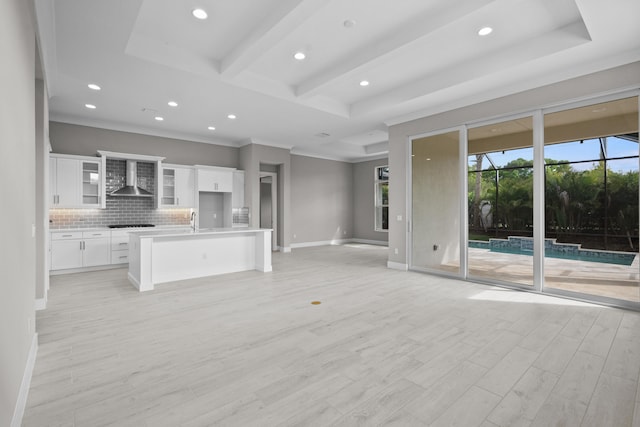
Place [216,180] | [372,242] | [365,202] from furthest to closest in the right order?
[365,202] < [372,242] < [216,180]

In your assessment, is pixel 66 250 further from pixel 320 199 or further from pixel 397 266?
pixel 320 199

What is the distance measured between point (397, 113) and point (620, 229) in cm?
359

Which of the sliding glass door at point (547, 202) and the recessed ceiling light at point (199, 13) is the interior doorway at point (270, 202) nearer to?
the sliding glass door at point (547, 202)

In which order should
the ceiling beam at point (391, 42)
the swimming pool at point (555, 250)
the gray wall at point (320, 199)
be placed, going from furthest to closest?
the gray wall at point (320, 199), the swimming pool at point (555, 250), the ceiling beam at point (391, 42)

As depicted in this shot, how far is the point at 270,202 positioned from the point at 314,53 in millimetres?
5590

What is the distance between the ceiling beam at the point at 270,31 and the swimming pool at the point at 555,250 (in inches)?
163

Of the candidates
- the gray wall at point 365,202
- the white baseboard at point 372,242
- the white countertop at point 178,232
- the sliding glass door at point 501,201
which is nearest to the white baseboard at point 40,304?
the white countertop at point 178,232

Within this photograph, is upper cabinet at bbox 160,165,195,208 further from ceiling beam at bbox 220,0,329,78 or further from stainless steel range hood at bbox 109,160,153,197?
ceiling beam at bbox 220,0,329,78

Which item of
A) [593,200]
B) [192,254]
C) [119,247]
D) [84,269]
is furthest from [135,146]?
[593,200]

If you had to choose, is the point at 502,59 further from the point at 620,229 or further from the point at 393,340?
the point at 393,340

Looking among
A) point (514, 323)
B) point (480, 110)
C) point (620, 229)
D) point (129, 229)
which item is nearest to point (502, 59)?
point (480, 110)

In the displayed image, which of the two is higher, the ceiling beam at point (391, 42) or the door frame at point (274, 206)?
the ceiling beam at point (391, 42)

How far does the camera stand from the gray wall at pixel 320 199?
972 centimetres

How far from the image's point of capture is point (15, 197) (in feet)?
6.04
